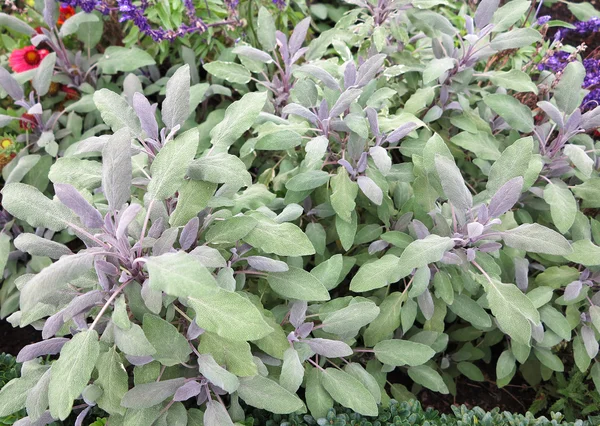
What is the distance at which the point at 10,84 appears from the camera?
71.6 inches

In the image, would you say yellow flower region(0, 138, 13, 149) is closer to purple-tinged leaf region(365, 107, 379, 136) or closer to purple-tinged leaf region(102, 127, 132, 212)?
purple-tinged leaf region(102, 127, 132, 212)

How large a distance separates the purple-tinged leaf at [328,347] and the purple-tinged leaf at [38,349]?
568mm

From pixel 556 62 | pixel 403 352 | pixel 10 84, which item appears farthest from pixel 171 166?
pixel 556 62

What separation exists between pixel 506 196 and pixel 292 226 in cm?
49

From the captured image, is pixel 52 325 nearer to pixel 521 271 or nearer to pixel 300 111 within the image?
pixel 300 111

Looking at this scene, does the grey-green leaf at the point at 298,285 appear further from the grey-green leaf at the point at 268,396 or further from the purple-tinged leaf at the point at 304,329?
the grey-green leaf at the point at 268,396

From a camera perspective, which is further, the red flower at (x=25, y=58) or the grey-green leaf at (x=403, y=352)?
the red flower at (x=25, y=58)

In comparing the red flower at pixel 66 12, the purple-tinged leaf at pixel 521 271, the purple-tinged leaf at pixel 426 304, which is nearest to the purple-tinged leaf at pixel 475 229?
the purple-tinged leaf at pixel 426 304

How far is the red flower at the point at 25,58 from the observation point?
2080 mm

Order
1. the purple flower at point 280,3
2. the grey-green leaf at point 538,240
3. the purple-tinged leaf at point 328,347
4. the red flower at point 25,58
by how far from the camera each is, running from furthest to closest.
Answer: the red flower at point 25,58, the purple flower at point 280,3, the purple-tinged leaf at point 328,347, the grey-green leaf at point 538,240

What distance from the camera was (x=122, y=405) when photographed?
3.76ft

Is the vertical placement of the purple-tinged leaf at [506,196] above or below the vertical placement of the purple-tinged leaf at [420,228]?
above

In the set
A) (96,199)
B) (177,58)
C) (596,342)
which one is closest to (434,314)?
(596,342)

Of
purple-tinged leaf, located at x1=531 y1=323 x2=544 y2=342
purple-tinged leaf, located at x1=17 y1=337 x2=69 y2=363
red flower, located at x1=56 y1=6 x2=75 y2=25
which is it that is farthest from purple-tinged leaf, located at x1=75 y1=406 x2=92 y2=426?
red flower, located at x1=56 y1=6 x2=75 y2=25
